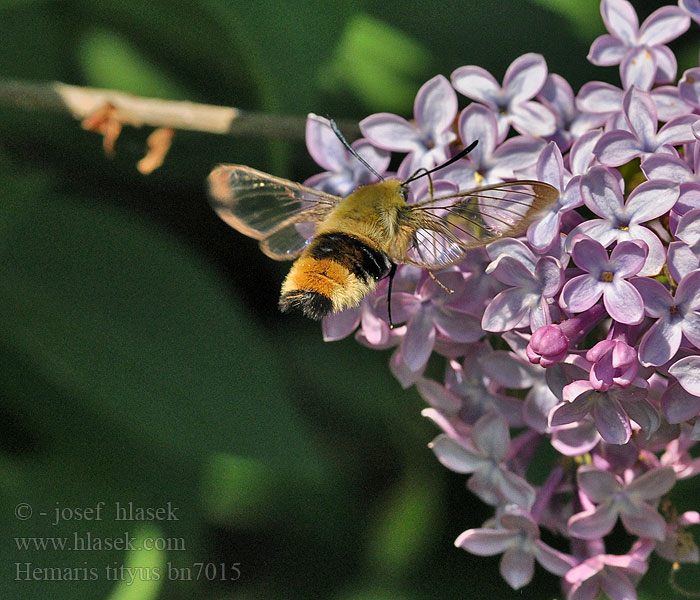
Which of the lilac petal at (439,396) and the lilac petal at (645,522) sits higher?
the lilac petal at (439,396)

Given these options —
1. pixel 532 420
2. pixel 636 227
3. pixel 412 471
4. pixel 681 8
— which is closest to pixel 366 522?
pixel 412 471

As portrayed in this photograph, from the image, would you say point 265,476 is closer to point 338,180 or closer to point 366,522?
point 366,522

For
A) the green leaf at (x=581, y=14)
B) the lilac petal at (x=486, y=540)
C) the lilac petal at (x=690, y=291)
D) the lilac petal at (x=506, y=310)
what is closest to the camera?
the lilac petal at (x=690, y=291)

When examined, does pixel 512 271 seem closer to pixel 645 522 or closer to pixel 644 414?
pixel 644 414

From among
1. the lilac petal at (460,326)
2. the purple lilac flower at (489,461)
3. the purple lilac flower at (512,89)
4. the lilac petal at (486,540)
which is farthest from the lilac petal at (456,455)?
the purple lilac flower at (512,89)

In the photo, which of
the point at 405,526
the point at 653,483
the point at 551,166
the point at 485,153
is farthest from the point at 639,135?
the point at 405,526

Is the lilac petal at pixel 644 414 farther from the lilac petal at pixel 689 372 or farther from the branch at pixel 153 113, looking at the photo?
the branch at pixel 153 113
